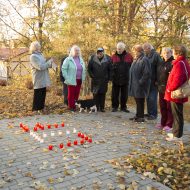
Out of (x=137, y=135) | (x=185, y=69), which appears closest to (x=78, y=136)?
(x=137, y=135)

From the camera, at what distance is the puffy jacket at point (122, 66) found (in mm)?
9805

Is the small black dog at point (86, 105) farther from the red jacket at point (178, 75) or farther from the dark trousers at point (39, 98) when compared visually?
the red jacket at point (178, 75)

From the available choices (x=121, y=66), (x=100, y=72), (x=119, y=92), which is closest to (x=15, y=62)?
(x=119, y=92)

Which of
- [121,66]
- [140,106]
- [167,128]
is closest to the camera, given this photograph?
[167,128]

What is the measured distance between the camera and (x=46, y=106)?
11008mm

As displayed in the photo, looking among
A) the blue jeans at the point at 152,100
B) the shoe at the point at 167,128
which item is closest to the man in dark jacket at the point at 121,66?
the blue jeans at the point at 152,100

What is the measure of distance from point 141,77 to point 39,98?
332cm

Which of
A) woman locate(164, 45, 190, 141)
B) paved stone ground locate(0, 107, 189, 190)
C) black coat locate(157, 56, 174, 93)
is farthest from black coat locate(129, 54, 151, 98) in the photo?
woman locate(164, 45, 190, 141)

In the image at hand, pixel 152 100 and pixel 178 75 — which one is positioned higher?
pixel 178 75

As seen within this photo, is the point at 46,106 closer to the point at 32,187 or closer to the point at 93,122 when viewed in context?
the point at 93,122

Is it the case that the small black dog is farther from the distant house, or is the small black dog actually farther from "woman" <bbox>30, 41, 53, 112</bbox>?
the distant house

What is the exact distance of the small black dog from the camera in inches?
401

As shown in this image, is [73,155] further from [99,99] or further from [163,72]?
[99,99]

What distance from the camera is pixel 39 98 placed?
9836mm
